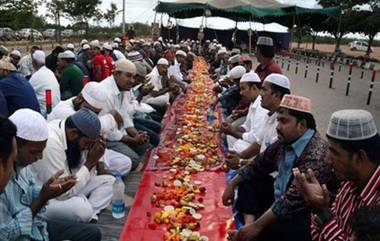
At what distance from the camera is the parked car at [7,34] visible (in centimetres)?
3266

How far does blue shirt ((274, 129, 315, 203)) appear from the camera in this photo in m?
3.19

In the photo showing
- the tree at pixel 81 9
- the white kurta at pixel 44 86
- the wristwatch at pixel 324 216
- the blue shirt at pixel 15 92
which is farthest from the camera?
the tree at pixel 81 9

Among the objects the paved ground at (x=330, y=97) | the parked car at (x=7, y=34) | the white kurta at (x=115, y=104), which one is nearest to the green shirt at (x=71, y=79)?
the white kurta at (x=115, y=104)

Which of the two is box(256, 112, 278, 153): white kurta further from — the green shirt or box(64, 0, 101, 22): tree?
box(64, 0, 101, 22): tree

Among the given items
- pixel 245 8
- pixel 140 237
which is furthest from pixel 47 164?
pixel 245 8

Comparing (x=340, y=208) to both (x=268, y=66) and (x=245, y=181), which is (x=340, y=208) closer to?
(x=245, y=181)

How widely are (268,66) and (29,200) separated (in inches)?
175

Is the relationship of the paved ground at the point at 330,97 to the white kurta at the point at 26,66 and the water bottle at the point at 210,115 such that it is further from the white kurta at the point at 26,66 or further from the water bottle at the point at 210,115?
the white kurta at the point at 26,66

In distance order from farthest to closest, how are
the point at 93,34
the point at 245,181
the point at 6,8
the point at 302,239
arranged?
the point at 93,34 → the point at 6,8 → the point at 245,181 → the point at 302,239

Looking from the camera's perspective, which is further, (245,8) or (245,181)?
(245,8)

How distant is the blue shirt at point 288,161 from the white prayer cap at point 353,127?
67 centimetres

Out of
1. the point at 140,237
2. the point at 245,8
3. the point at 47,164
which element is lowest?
the point at 140,237

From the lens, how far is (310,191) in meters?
2.68

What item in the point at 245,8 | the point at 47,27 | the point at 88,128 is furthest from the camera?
the point at 47,27
